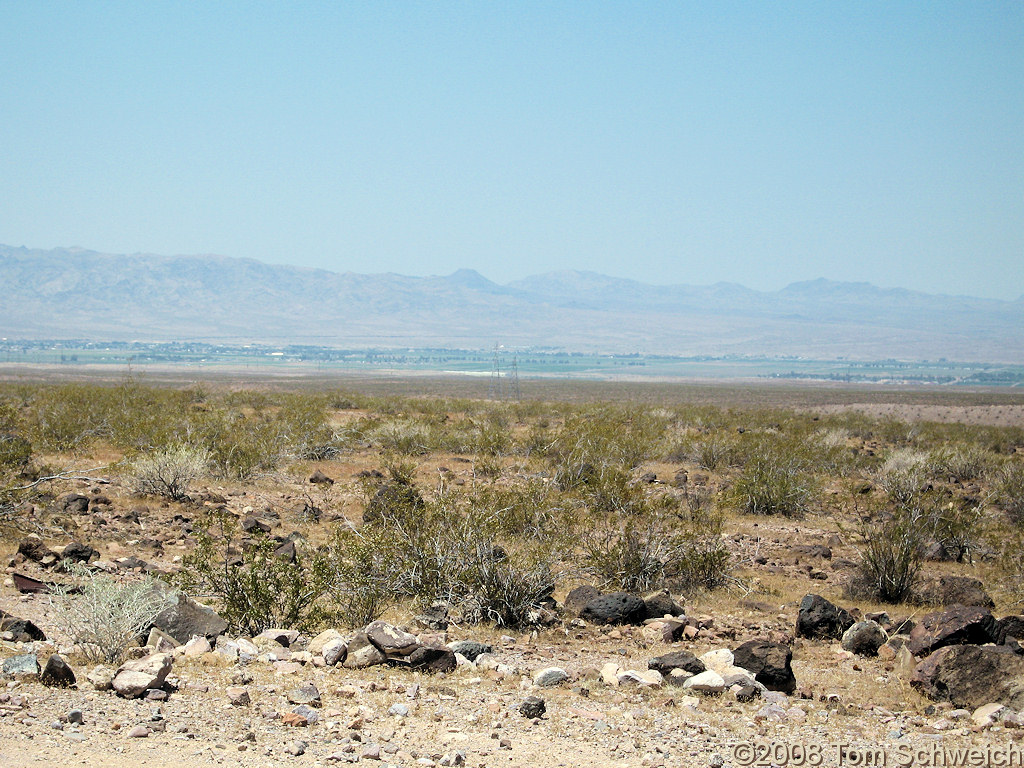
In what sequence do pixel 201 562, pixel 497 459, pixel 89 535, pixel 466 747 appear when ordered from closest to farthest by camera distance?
1. pixel 466 747
2. pixel 201 562
3. pixel 89 535
4. pixel 497 459

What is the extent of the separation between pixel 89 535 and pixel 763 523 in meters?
12.8

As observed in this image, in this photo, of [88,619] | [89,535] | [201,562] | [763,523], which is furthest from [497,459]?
[88,619]

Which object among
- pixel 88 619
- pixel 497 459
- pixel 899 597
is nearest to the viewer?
pixel 88 619

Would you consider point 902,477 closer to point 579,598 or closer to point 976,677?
point 579,598

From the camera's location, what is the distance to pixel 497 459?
74.9 feet

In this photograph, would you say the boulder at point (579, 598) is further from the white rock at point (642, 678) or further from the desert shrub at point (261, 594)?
Answer: the desert shrub at point (261, 594)

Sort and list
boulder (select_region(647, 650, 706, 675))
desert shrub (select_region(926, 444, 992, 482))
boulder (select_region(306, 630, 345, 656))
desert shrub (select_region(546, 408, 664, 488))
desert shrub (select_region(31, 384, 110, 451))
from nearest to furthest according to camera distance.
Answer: boulder (select_region(647, 650, 706, 675)) < boulder (select_region(306, 630, 345, 656)) < desert shrub (select_region(546, 408, 664, 488)) < desert shrub (select_region(31, 384, 110, 451)) < desert shrub (select_region(926, 444, 992, 482))

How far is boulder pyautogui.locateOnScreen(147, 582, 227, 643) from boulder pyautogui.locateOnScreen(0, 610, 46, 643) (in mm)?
1041

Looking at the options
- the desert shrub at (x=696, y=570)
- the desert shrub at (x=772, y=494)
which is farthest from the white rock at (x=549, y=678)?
the desert shrub at (x=772, y=494)

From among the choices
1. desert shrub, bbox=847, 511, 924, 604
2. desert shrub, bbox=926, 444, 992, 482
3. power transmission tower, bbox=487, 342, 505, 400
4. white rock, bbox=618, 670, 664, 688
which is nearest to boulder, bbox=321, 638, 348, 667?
white rock, bbox=618, 670, 664, 688

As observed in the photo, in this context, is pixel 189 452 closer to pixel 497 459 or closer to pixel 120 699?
pixel 497 459

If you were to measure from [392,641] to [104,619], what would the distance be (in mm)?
2532

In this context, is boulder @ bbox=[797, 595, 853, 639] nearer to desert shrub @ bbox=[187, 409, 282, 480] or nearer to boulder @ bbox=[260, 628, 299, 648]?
boulder @ bbox=[260, 628, 299, 648]

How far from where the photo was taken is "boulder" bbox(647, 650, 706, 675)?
7570mm
